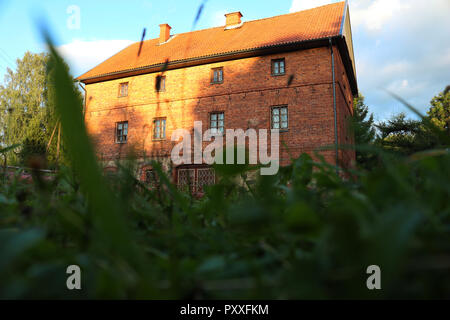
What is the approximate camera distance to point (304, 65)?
39.8 ft

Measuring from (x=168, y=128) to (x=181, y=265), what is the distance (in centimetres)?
1434

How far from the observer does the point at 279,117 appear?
1235 cm

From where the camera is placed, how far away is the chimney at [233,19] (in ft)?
52.5

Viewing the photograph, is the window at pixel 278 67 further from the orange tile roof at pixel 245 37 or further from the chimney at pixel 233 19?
the chimney at pixel 233 19

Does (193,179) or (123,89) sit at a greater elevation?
(123,89)

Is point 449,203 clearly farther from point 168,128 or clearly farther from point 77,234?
point 168,128

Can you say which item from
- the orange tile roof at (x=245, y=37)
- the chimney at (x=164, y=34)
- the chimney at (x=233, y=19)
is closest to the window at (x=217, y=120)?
the orange tile roof at (x=245, y=37)

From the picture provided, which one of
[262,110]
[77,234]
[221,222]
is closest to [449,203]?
[221,222]

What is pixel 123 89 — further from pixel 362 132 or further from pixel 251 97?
pixel 362 132

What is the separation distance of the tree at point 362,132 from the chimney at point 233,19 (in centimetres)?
786

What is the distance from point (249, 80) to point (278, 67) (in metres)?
1.33

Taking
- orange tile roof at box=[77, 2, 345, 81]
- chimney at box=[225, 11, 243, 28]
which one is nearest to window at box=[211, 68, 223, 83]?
orange tile roof at box=[77, 2, 345, 81]

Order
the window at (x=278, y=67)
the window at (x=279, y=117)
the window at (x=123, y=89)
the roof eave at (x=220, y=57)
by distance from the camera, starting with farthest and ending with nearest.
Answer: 1. the window at (x=123, y=89)
2. the window at (x=278, y=67)
3. the window at (x=279, y=117)
4. the roof eave at (x=220, y=57)

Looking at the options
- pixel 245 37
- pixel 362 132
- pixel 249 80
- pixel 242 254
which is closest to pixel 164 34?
pixel 245 37
